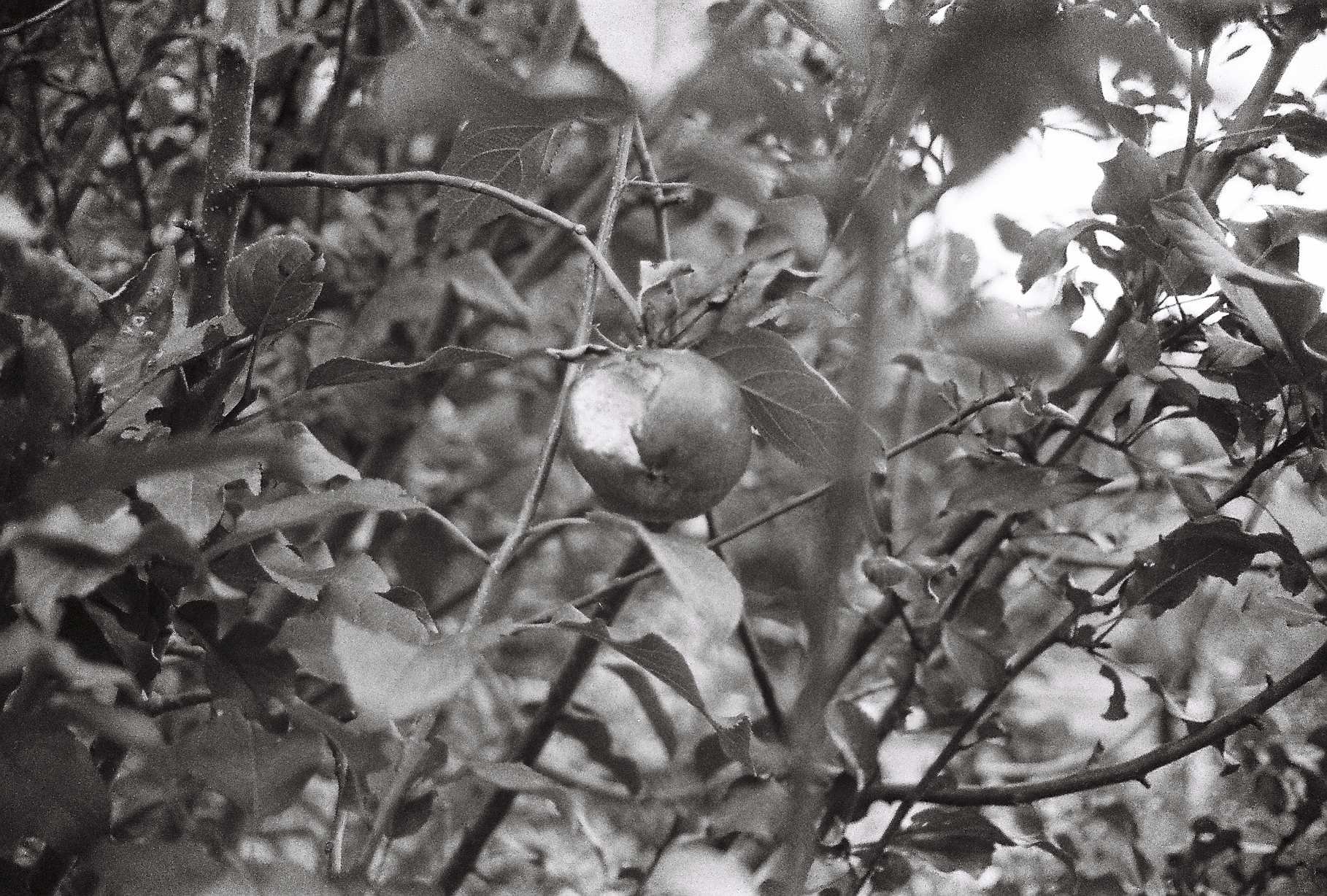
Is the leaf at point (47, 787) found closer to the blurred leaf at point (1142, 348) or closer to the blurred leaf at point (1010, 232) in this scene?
the blurred leaf at point (1142, 348)

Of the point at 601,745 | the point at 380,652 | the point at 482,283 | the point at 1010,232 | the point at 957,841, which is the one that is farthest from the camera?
the point at 482,283

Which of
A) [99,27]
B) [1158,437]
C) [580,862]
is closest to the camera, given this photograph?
[99,27]

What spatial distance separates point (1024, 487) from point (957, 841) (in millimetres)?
238

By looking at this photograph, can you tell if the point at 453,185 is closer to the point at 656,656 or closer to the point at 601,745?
the point at 656,656

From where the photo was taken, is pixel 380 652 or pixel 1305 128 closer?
pixel 380 652

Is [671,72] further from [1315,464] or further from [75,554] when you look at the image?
[1315,464]

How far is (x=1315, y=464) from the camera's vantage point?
2.08ft

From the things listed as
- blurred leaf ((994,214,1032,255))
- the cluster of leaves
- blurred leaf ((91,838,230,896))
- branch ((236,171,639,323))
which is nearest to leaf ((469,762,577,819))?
the cluster of leaves

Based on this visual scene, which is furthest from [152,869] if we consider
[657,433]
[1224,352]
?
[1224,352]

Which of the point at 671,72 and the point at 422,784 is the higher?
the point at 671,72

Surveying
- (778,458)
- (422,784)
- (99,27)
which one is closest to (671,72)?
A: (422,784)

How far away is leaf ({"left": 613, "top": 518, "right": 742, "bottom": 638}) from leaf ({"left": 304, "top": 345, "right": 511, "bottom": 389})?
0.13 metres

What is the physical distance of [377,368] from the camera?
55 cm

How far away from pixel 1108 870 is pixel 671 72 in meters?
0.83
